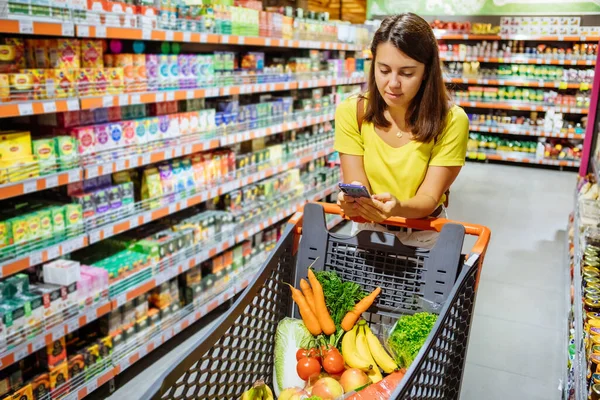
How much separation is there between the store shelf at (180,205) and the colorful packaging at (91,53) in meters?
0.83

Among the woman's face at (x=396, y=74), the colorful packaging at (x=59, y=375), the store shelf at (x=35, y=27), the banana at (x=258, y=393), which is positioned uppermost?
the store shelf at (x=35, y=27)

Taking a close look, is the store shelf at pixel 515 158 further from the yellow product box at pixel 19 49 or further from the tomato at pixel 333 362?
the tomato at pixel 333 362

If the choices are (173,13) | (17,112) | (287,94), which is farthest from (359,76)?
(17,112)

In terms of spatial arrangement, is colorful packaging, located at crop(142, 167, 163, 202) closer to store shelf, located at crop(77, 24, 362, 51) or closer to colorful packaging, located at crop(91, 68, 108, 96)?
colorful packaging, located at crop(91, 68, 108, 96)

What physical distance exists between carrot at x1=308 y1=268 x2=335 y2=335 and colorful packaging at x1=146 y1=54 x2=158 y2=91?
6.39 feet

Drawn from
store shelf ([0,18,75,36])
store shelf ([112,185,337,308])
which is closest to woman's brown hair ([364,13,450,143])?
store shelf ([112,185,337,308])

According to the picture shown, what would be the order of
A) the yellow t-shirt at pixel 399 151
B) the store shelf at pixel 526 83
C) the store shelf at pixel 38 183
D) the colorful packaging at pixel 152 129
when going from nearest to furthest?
the yellow t-shirt at pixel 399 151
the store shelf at pixel 38 183
the colorful packaging at pixel 152 129
the store shelf at pixel 526 83

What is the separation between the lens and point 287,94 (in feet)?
16.9

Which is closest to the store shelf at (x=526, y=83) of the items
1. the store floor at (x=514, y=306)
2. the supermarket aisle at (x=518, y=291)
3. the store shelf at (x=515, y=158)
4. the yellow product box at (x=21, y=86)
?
the store shelf at (x=515, y=158)

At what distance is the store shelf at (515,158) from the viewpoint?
8898 millimetres

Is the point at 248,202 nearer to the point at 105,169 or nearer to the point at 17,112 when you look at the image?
the point at 105,169

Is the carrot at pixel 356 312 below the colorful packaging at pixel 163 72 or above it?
below

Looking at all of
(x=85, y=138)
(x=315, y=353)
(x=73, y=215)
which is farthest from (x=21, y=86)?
(x=315, y=353)

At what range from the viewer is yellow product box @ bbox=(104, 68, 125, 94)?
2.84 m
